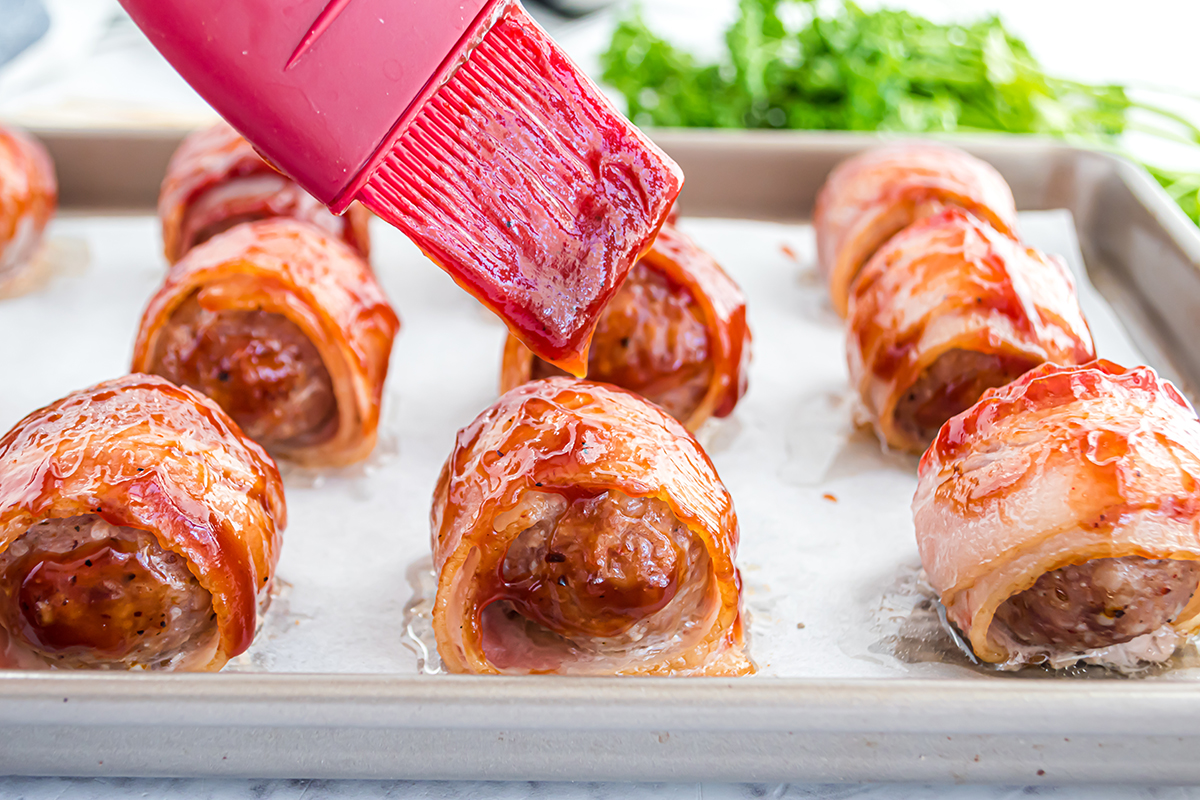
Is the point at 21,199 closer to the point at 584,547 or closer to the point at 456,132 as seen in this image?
the point at 456,132

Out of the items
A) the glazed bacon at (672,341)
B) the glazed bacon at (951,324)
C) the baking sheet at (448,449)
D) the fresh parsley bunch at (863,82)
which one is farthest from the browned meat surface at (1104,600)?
the fresh parsley bunch at (863,82)

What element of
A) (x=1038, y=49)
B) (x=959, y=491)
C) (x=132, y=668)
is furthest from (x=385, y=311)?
(x=1038, y=49)

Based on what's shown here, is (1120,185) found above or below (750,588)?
above

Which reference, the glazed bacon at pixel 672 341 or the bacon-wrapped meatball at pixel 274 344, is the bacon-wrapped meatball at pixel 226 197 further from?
the glazed bacon at pixel 672 341

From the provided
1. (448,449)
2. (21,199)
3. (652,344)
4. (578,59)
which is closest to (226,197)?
(21,199)

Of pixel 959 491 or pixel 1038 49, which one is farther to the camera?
pixel 1038 49

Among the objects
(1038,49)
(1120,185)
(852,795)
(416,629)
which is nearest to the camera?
(852,795)

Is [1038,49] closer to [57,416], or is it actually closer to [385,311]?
[385,311]
